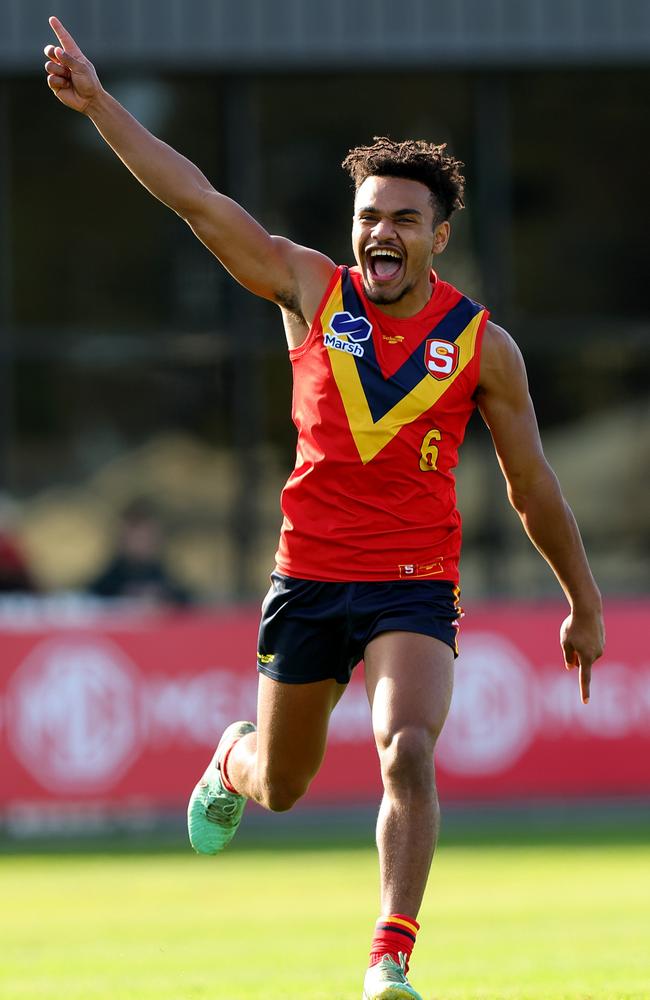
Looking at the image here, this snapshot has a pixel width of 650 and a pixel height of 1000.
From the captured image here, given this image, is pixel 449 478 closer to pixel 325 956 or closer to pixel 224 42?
pixel 325 956

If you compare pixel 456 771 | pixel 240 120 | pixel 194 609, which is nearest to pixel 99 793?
pixel 194 609

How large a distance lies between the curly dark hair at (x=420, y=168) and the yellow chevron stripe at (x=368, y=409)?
0.56 m

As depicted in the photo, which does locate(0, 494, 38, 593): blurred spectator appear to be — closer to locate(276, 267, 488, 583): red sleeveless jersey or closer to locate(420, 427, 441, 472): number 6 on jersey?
locate(276, 267, 488, 583): red sleeveless jersey

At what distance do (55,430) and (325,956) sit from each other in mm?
10015

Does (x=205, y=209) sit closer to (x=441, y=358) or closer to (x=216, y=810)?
(x=441, y=358)

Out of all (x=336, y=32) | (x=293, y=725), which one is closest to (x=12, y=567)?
(x=336, y=32)

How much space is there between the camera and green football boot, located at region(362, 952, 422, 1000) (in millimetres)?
5559

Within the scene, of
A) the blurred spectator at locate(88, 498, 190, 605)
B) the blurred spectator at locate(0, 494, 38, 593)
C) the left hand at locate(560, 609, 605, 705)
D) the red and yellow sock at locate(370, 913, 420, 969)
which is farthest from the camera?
the blurred spectator at locate(0, 494, 38, 593)

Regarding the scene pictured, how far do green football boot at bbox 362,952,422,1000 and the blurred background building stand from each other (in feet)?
39.9

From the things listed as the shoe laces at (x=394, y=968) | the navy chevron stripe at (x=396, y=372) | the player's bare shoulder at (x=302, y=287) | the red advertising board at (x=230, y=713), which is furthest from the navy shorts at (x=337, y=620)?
the red advertising board at (x=230, y=713)

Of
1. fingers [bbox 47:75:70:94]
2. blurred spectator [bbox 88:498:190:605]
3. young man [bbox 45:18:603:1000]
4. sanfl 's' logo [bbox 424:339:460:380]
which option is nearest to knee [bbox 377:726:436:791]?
young man [bbox 45:18:603:1000]

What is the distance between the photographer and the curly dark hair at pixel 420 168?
258 inches

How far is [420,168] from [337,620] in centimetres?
159

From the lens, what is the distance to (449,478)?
6.57 m
